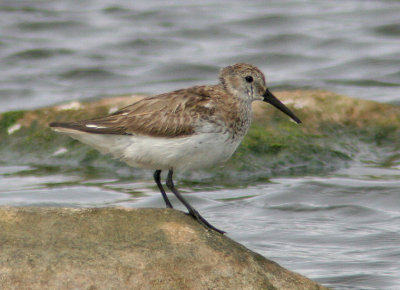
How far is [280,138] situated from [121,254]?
5.74 m

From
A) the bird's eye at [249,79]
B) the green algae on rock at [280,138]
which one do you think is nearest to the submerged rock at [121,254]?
the bird's eye at [249,79]

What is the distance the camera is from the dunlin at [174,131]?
21.2 feet

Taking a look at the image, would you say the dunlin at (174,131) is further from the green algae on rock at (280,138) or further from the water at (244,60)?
the green algae on rock at (280,138)

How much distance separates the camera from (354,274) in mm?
7160

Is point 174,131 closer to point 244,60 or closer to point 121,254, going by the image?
point 121,254

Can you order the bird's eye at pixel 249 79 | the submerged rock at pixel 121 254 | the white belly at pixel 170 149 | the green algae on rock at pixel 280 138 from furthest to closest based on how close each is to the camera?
the green algae on rock at pixel 280 138 < the bird's eye at pixel 249 79 < the white belly at pixel 170 149 < the submerged rock at pixel 121 254

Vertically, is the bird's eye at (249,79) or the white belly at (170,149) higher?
the bird's eye at (249,79)

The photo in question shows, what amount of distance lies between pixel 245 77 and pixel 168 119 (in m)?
1.01

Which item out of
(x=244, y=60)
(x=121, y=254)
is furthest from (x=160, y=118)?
(x=244, y=60)

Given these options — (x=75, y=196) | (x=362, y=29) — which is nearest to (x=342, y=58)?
(x=362, y=29)

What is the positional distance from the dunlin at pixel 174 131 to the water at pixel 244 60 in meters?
1.63

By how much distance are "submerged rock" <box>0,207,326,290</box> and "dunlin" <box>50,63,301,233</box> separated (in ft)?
2.07

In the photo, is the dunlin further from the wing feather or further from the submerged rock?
the submerged rock

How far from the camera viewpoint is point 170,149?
21.1ft
